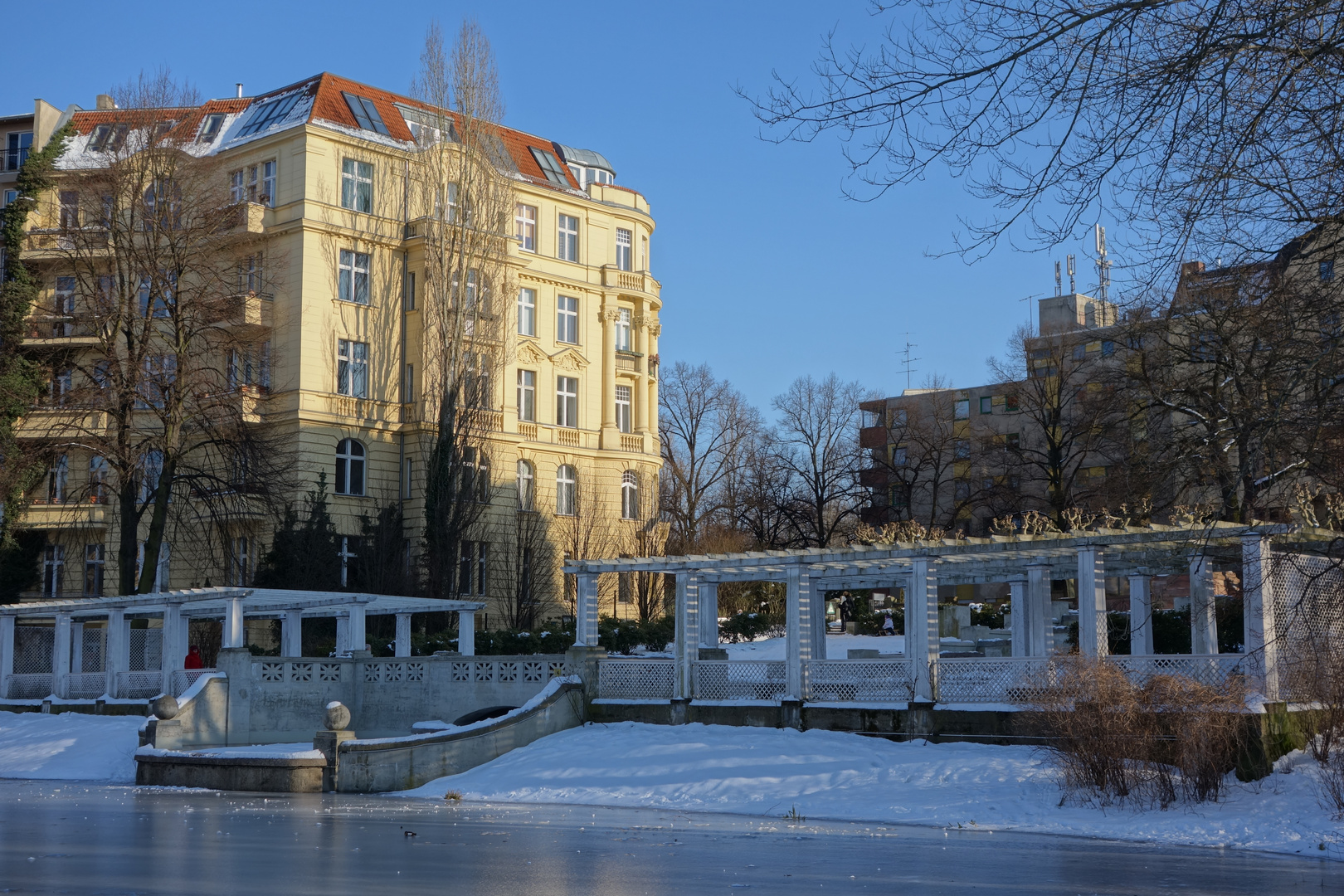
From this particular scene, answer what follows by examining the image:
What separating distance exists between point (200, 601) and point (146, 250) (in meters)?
12.2

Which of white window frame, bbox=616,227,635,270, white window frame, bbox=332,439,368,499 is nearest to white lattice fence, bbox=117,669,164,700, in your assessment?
white window frame, bbox=332,439,368,499

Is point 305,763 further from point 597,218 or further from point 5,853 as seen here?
point 597,218

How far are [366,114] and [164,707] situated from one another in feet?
103

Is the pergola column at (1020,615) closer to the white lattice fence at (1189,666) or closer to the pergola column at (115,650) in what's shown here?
the white lattice fence at (1189,666)

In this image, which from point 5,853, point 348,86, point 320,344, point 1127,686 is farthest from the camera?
point 348,86

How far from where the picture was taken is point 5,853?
1352 cm

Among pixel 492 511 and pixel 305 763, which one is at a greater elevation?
pixel 492 511

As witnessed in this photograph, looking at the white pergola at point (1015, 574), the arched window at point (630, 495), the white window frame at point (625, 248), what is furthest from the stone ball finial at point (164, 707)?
the white window frame at point (625, 248)

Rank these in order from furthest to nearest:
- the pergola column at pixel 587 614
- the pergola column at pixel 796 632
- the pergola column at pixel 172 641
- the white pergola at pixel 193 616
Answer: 1. the pergola column at pixel 172 641
2. the white pergola at pixel 193 616
3. the pergola column at pixel 587 614
4. the pergola column at pixel 796 632

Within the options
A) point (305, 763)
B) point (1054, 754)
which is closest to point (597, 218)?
point (305, 763)

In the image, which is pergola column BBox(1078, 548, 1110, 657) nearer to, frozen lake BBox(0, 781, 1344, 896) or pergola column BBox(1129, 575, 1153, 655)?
pergola column BBox(1129, 575, 1153, 655)

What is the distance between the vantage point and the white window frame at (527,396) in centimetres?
5353

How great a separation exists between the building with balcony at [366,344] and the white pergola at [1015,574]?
19.6m

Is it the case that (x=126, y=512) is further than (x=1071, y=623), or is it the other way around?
(x=1071, y=623)
